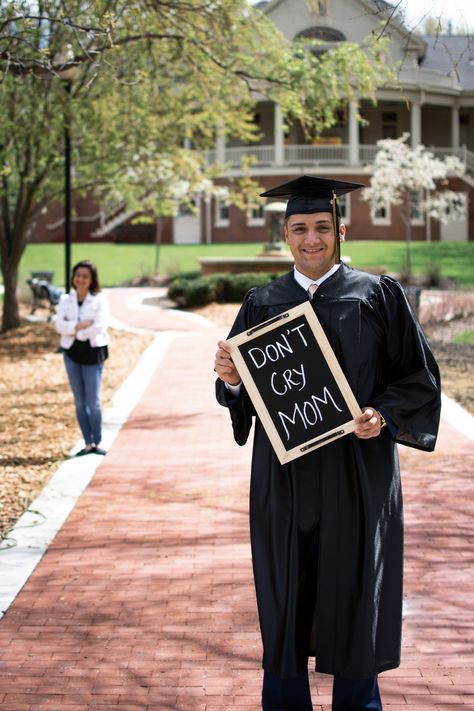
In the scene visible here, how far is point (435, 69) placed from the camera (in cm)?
4706

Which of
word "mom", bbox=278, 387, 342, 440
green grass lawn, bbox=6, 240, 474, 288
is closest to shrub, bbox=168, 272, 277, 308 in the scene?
green grass lawn, bbox=6, 240, 474, 288

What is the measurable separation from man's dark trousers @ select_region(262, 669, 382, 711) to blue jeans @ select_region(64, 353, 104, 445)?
18.5ft

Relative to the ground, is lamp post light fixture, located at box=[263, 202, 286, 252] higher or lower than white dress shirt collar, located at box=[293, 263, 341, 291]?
higher

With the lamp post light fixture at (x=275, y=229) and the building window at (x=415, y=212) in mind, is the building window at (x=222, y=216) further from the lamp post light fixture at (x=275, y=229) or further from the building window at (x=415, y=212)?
the lamp post light fixture at (x=275, y=229)

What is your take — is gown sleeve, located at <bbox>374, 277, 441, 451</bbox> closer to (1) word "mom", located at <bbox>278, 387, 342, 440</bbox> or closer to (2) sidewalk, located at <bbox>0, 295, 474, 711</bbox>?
(1) word "mom", located at <bbox>278, 387, 342, 440</bbox>

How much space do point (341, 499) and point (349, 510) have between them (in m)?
0.05

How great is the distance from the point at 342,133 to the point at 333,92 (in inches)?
1414

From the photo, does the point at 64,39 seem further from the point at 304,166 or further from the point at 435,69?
the point at 435,69

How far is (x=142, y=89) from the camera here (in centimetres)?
1593

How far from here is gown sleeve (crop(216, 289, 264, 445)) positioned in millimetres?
3939

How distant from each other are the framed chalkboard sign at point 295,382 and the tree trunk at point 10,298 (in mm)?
16427

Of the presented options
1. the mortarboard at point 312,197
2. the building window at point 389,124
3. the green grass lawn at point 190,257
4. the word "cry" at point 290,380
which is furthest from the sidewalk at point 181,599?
the building window at point 389,124

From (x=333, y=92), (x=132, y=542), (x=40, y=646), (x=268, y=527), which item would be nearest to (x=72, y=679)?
(x=40, y=646)

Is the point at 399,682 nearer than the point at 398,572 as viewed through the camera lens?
No
